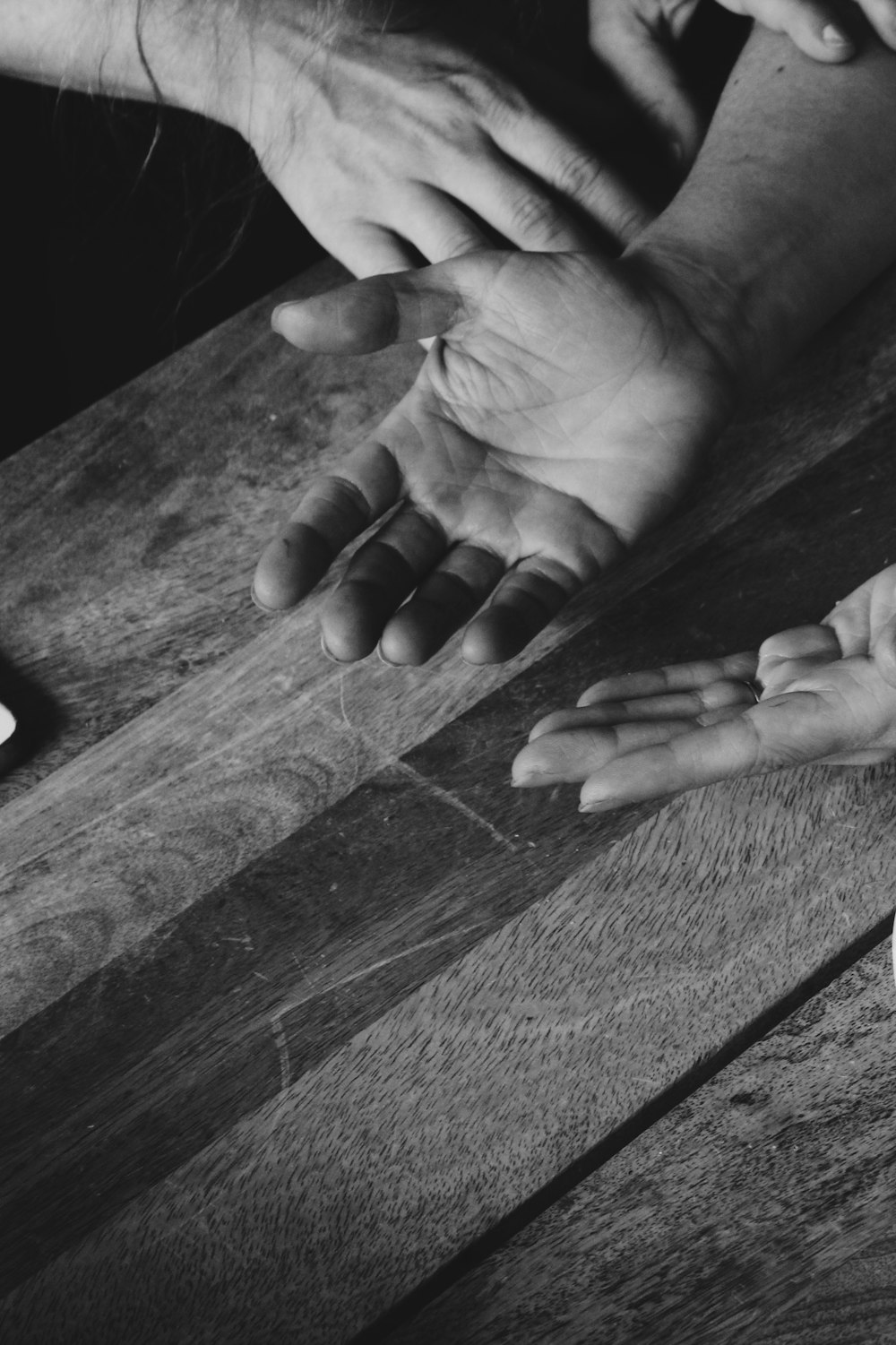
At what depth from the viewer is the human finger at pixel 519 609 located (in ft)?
2.21

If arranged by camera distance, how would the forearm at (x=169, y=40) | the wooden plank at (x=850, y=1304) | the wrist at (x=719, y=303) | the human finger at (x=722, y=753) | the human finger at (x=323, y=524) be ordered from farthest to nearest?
the forearm at (x=169, y=40) < the wrist at (x=719, y=303) < the human finger at (x=323, y=524) < the human finger at (x=722, y=753) < the wooden plank at (x=850, y=1304)

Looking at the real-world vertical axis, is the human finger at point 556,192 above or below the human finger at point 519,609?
above

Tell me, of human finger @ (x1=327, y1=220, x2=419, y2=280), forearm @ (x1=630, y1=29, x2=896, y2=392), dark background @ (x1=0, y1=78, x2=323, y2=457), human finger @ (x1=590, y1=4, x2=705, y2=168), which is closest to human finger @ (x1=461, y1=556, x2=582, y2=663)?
forearm @ (x1=630, y1=29, x2=896, y2=392)

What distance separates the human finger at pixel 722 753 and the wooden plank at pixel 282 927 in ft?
0.17

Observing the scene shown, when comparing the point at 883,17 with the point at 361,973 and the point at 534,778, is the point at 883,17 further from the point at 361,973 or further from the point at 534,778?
the point at 361,973

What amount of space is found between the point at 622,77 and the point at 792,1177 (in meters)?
0.86

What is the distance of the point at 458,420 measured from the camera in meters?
0.77

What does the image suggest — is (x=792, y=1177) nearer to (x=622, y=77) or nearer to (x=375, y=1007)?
(x=375, y=1007)

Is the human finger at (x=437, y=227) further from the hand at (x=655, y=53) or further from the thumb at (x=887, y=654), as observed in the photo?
the thumb at (x=887, y=654)

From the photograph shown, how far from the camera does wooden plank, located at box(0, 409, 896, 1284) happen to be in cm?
57

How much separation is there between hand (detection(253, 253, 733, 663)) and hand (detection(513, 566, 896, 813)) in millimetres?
79

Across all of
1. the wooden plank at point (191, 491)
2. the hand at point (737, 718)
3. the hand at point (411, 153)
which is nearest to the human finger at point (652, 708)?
the hand at point (737, 718)

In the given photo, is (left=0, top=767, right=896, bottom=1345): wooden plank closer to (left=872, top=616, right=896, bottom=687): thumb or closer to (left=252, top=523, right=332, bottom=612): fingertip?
(left=872, top=616, right=896, bottom=687): thumb

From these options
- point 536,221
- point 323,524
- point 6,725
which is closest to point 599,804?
point 323,524
